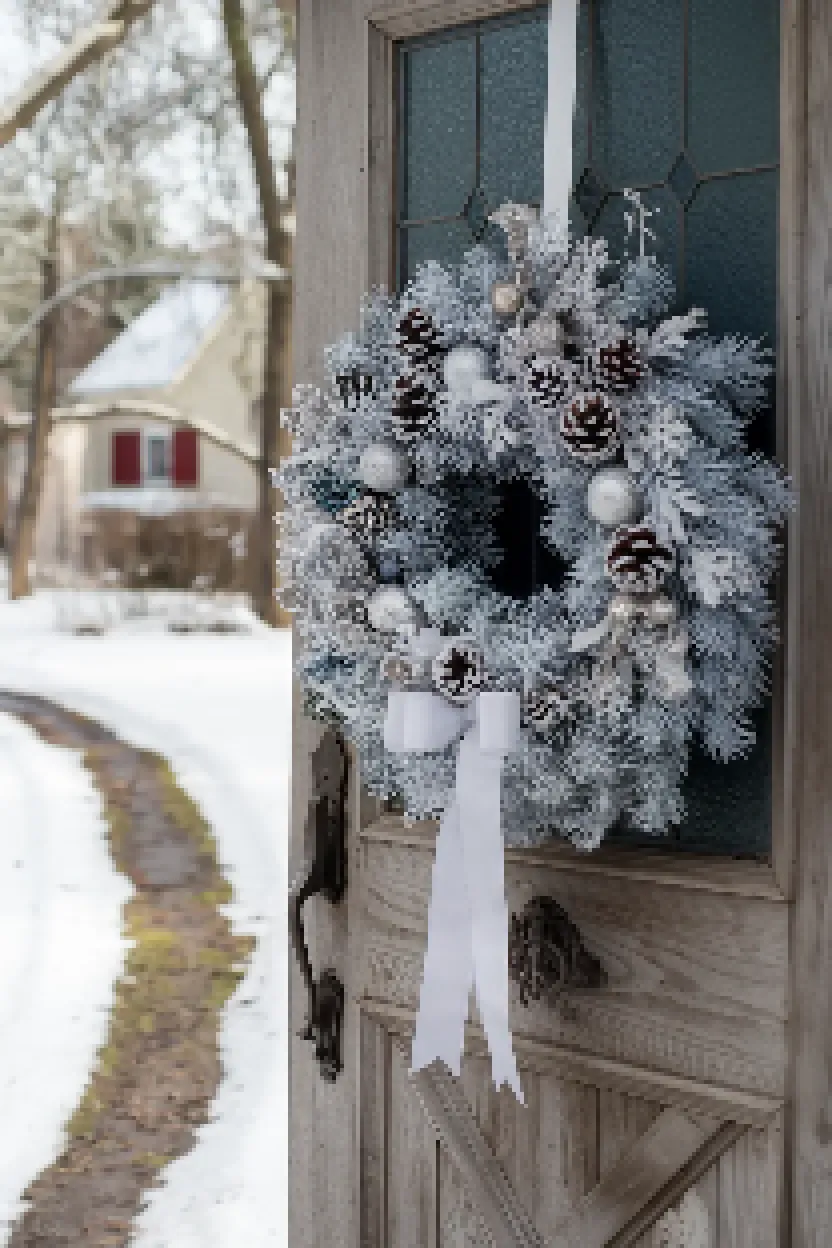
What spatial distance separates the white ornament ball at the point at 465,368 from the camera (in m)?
1.42

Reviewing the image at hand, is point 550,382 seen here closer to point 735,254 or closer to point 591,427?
point 591,427

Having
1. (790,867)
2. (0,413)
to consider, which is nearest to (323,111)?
(790,867)

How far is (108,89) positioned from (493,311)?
607cm

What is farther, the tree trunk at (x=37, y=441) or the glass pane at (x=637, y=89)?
the tree trunk at (x=37, y=441)

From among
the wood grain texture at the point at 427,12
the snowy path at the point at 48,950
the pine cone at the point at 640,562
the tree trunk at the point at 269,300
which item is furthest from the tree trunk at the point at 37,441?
the pine cone at the point at 640,562

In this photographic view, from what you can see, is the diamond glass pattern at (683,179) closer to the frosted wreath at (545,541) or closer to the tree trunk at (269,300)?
the frosted wreath at (545,541)

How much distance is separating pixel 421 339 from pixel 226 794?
18.2 ft

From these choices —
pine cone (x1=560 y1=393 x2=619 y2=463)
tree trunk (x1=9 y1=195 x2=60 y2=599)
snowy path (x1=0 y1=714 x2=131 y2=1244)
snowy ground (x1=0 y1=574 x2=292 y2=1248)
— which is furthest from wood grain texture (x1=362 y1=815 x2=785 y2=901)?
tree trunk (x1=9 y1=195 x2=60 y2=599)

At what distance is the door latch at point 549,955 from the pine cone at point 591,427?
0.52 meters

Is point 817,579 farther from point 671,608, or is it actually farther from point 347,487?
point 347,487

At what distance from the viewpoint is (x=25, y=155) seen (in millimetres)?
7754

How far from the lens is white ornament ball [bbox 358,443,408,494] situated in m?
1.50

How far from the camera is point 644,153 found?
1528 millimetres

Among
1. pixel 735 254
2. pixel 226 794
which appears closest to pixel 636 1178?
pixel 735 254
